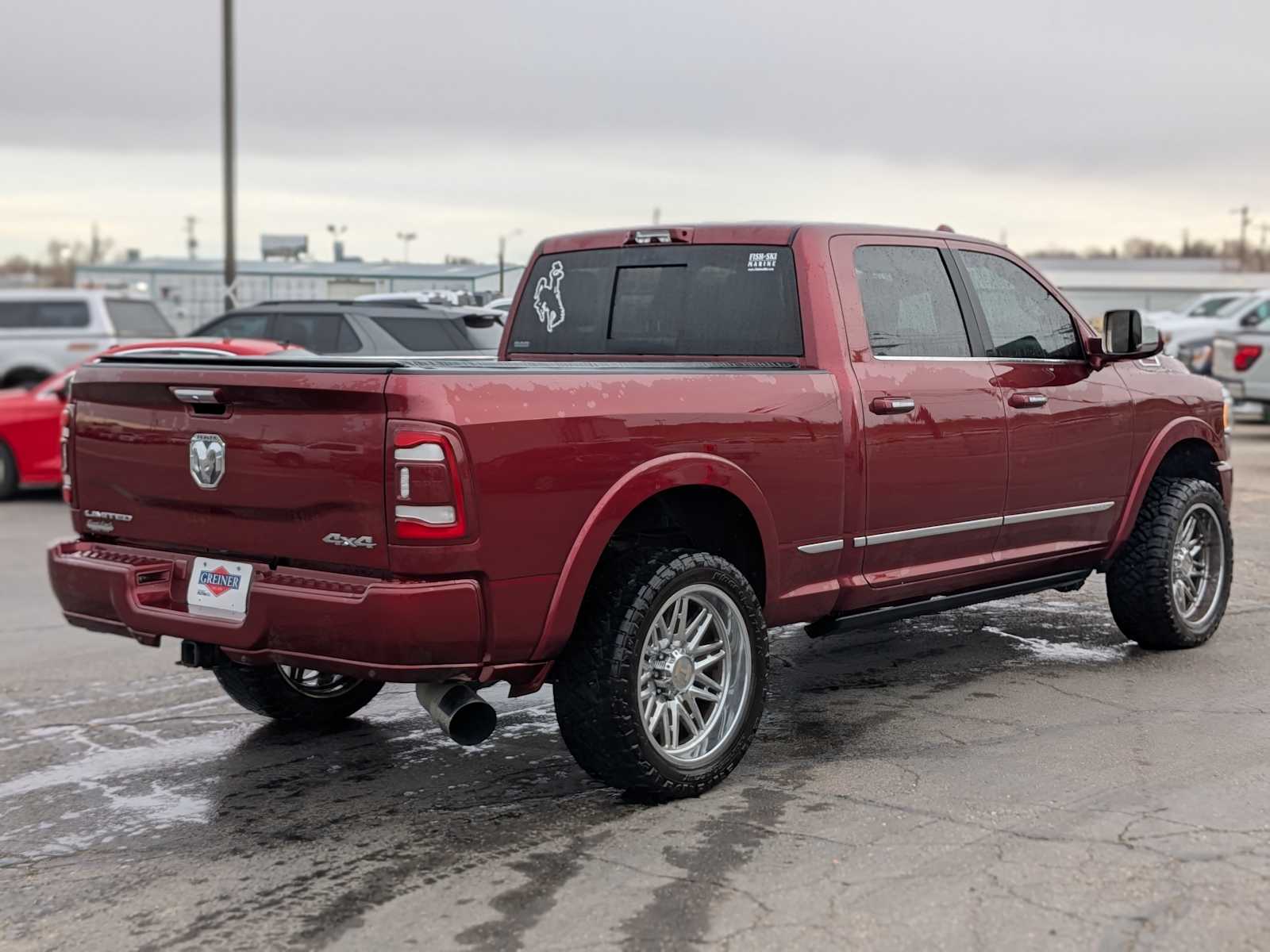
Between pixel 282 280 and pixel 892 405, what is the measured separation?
17563 mm

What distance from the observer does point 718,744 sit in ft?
17.0

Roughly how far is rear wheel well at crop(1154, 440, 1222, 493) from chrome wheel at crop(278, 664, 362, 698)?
13.1 ft

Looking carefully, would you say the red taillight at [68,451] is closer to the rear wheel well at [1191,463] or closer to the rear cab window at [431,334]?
the rear wheel well at [1191,463]

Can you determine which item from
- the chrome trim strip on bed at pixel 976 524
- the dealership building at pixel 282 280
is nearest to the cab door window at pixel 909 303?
the chrome trim strip on bed at pixel 976 524

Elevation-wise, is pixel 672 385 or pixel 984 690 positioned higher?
pixel 672 385

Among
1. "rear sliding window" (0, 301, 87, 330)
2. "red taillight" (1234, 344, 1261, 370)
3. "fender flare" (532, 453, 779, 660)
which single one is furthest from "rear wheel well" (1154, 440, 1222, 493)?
"rear sliding window" (0, 301, 87, 330)

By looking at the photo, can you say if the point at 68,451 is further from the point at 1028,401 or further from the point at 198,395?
the point at 1028,401

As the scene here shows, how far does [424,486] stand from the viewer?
4.41m

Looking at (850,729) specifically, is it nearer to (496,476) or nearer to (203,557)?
(496,476)

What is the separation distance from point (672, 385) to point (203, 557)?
159 centimetres

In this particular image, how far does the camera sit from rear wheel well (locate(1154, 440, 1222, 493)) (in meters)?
7.66

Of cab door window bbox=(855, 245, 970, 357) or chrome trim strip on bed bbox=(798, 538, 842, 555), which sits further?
cab door window bbox=(855, 245, 970, 357)

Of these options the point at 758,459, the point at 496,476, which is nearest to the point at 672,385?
the point at 758,459

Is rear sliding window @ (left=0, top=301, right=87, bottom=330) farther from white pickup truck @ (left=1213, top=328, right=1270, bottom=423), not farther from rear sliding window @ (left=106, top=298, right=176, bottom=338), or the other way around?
white pickup truck @ (left=1213, top=328, right=1270, bottom=423)
